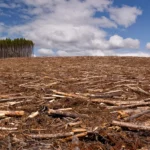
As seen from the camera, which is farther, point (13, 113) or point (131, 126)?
point (13, 113)

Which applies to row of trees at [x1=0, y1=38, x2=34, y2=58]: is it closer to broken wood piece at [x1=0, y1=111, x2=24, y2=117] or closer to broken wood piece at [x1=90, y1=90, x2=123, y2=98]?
broken wood piece at [x1=90, y1=90, x2=123, y2=98]

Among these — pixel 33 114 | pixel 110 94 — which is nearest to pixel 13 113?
pixel 33 114

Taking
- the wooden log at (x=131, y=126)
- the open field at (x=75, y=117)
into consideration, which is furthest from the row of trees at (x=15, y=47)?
the wooden log at (x=131, y=126)

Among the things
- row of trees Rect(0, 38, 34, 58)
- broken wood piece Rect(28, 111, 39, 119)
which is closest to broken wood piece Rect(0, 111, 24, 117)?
broken wood piece Rect(28, 111, 39, 119)

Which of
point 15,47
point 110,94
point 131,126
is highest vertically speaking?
point 15,47

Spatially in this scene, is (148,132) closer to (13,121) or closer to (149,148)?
(149,148)

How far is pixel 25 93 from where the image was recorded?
6.09 m

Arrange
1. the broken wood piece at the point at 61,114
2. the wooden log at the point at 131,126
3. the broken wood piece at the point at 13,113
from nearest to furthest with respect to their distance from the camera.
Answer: the wooden log at the point at 131,126 < the broken wood piece at the point at 61,114 < the broken wood piece at the point at 13,113

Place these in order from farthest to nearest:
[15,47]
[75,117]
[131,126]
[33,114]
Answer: [15,47]
[33,114]
[75,117]
[131,126]

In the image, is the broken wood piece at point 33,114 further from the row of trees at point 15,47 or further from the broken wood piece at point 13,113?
the row of trees at point 15,47

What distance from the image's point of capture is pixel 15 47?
30281 mm

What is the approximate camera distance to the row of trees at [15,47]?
98.2 ft

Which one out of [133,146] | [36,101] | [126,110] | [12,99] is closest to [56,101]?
[36,101]

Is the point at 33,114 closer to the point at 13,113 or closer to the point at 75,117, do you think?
the point at 13,113
